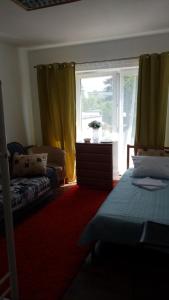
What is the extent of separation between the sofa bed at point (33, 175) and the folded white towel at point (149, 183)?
4.18 ft

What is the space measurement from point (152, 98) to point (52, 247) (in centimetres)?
246

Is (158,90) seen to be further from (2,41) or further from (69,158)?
(2,41)

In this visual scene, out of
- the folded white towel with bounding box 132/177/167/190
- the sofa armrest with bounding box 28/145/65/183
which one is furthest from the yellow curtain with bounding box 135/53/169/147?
the sofa armrest with bounding box 28/145/65/183

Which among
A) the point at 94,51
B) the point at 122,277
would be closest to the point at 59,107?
the point at 94,51

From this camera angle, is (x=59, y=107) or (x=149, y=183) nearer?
(x=149, y=183)

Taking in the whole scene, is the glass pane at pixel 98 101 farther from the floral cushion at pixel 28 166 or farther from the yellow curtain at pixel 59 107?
the floral cushion at pixel 28 166

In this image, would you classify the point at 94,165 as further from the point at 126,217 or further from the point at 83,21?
the point at 83,21

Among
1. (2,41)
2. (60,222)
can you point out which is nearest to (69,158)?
(60,222)

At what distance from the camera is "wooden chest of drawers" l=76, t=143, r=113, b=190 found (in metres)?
3.74

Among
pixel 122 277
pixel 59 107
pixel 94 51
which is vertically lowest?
pixel 122 277

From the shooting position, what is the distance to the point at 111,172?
12.3ft

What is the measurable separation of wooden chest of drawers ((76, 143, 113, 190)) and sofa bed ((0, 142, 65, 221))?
1.01 ft

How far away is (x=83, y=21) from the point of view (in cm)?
285

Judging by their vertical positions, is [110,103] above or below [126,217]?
above
